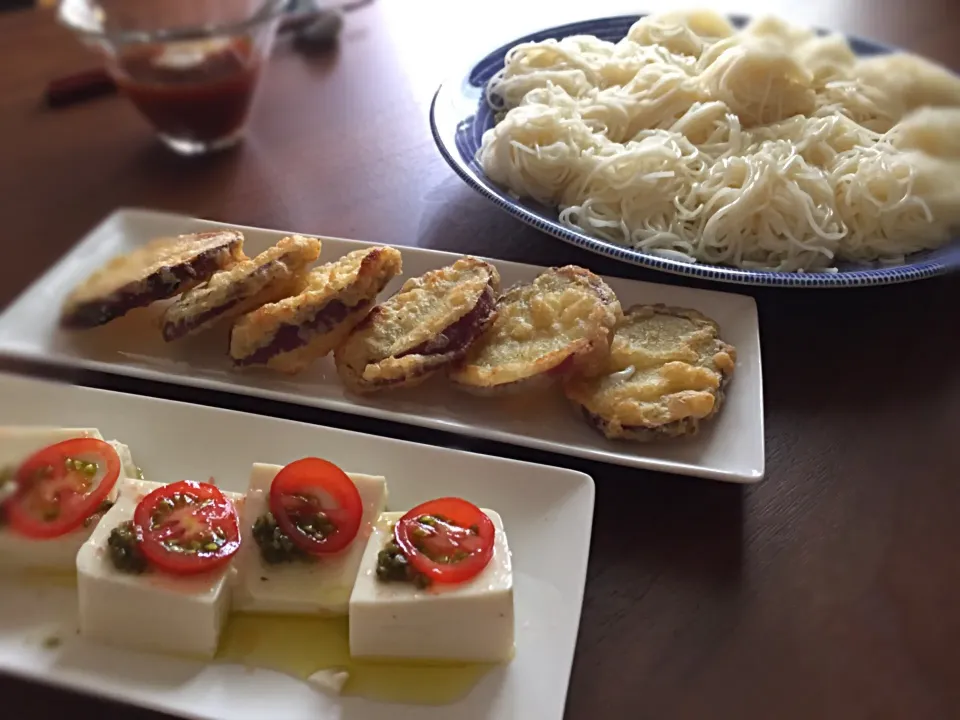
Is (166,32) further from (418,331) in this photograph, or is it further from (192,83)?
(418,331)

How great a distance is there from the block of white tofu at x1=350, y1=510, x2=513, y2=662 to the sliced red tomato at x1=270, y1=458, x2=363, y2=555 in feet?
0.31

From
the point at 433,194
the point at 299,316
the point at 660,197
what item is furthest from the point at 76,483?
the point at 660,197

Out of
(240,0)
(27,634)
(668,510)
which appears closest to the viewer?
(27,634)

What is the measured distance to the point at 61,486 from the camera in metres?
1.26

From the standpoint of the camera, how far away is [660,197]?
190cm

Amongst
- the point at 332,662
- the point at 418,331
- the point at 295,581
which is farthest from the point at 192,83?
the point at 332,662

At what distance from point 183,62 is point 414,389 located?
1.06 meters

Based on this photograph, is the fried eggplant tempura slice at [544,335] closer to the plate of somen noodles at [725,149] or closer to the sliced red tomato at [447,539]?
the plate of somen noodles at [725,149]

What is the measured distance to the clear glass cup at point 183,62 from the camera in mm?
1885

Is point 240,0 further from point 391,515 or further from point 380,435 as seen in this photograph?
point 391,515

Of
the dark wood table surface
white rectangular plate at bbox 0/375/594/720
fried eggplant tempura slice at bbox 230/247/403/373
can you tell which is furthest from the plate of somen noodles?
white rectangular plate at bbox 0/375/594/720

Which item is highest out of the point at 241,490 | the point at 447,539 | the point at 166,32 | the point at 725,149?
the point at 166,32

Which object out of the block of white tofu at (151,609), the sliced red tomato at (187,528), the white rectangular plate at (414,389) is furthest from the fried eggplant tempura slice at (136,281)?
the block of white tofu at (151,609)

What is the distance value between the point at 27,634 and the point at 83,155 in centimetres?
119
